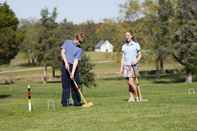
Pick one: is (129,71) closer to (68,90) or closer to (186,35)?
(68,90)

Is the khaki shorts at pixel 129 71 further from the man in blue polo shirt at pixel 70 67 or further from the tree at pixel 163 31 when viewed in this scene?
the tree at pixel 163 31

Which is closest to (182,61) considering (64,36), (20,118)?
(64,36)

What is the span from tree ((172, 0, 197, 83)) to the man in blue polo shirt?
5228 centimetres

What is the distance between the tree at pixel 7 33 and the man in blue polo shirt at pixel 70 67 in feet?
179

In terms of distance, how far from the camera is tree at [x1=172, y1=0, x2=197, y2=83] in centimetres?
6988

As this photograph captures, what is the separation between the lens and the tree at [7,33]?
74.9 metres

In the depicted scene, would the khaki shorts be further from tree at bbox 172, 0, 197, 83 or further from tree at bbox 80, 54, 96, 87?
tree at bbox 172, 0, 197, 83

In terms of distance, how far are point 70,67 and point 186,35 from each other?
54948mm

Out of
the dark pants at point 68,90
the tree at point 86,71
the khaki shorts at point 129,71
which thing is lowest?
the tree at point 86,71

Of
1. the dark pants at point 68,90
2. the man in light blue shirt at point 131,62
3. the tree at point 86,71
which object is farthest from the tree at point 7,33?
the dark pants at point 68,90

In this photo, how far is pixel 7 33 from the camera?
249 ft

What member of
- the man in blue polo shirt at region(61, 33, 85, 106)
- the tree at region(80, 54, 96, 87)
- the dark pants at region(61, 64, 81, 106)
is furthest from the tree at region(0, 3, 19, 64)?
the dark pants at region(61, 64, 81, 106)

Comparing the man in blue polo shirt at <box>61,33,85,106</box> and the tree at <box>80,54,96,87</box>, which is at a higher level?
the man in blue polo shirt at <box>61,33,85,106</box>

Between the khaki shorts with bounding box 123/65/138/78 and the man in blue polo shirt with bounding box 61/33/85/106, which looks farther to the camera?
the khaki shorts with bounding box 123/65/138/78
